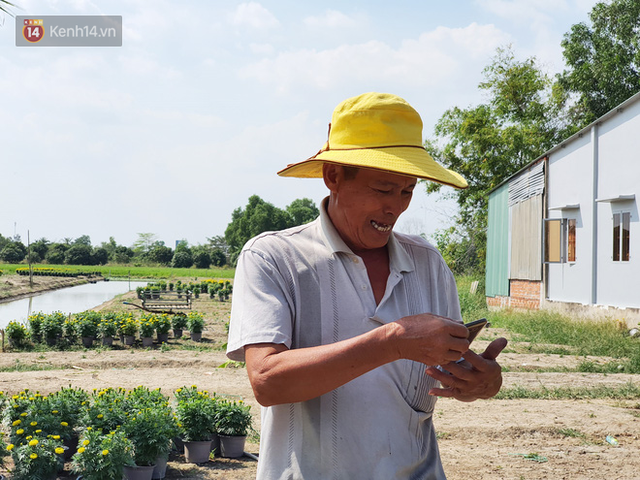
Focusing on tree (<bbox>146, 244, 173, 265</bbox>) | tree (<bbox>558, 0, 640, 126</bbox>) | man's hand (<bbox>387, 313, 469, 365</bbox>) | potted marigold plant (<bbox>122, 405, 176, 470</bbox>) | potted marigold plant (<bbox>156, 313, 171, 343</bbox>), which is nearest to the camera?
man's hand (<bbox>387, 313, 469, 365</bbox>)

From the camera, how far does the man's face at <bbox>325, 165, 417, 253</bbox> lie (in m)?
1.64

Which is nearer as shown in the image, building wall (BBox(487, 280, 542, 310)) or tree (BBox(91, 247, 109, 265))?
building wall (BBox(487, 280, 542, 310))

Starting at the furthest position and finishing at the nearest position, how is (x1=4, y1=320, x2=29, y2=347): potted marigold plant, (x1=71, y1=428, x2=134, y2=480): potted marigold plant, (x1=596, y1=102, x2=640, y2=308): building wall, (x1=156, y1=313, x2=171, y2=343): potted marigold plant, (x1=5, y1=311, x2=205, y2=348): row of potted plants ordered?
1. (x1=156, y1=313, x2=171, y2=343): potted marigold plant
2. (x1=5, y1=311, x2=205, y2=348): row of potted plants
3. (x1=4, y1=320, x2=29, y2=347): potted marigold plant
4. (x1=596, y1=102, x2=640, y2=308): building wall
5. (x1=71, y1=428, x2=134, y2=480): potted marigold plant

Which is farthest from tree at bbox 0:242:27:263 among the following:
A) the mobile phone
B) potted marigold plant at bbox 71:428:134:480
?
the mobile phone

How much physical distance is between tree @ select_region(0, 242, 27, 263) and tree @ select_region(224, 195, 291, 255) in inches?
1062

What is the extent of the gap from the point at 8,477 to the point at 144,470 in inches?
37.9

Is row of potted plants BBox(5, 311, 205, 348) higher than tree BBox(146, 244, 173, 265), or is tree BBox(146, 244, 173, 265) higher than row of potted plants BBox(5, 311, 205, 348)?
tree BBox(146, 244, 173, 265)

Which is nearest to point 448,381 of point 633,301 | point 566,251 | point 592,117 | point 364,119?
point 364,119

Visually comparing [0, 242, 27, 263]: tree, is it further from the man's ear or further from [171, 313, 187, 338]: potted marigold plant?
the man's ear

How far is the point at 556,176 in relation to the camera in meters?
16.5

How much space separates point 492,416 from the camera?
288 inches

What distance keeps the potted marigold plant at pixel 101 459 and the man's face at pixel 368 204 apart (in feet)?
11.1

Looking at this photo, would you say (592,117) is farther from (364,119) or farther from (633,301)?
(364,119)

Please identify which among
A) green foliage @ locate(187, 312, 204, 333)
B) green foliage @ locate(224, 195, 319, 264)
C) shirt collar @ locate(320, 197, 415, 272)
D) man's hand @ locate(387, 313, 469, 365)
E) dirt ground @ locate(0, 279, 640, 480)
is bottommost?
dirt ground @ locate(0, 279, 640, 480)
